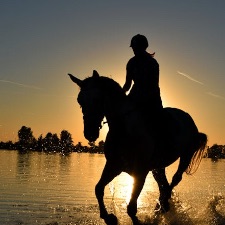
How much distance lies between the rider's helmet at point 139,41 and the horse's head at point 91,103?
157cm

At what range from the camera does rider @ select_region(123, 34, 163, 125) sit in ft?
32.9

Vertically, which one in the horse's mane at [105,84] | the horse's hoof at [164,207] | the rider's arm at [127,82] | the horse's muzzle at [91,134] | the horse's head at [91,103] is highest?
the rider's arm at [127,82]

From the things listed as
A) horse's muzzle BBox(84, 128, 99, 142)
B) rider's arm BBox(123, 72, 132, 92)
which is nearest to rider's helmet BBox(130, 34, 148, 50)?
rider's arm BBox(123, 72, 132, 92)

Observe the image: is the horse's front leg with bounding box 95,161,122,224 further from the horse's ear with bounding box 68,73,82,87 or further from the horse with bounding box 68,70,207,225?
the horse's ear with bounding box 68,73,82,87

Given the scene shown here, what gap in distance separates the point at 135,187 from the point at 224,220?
3.95m

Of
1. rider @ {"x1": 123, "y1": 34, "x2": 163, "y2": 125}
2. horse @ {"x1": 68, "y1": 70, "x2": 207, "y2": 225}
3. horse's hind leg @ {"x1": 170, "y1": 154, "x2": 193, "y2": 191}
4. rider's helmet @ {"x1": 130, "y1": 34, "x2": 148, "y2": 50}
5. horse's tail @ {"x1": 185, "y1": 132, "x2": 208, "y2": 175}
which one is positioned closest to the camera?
horse @ {"x1": 68, "y1": 70, "x2": 207, "y2": 225}

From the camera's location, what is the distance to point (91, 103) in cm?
896

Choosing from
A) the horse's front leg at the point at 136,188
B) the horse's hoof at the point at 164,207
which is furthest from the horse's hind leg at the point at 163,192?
the horse's front leg at the point at 136,188

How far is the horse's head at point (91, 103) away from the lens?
8.89m

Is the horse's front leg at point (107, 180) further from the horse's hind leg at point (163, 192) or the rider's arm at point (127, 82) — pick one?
the horse's hind leg at point (163, 192)

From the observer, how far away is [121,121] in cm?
937

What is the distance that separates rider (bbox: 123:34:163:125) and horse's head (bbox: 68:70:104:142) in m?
1.07

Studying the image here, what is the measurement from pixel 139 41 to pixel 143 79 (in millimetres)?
847

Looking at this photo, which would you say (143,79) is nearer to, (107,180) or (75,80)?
(75,80)
